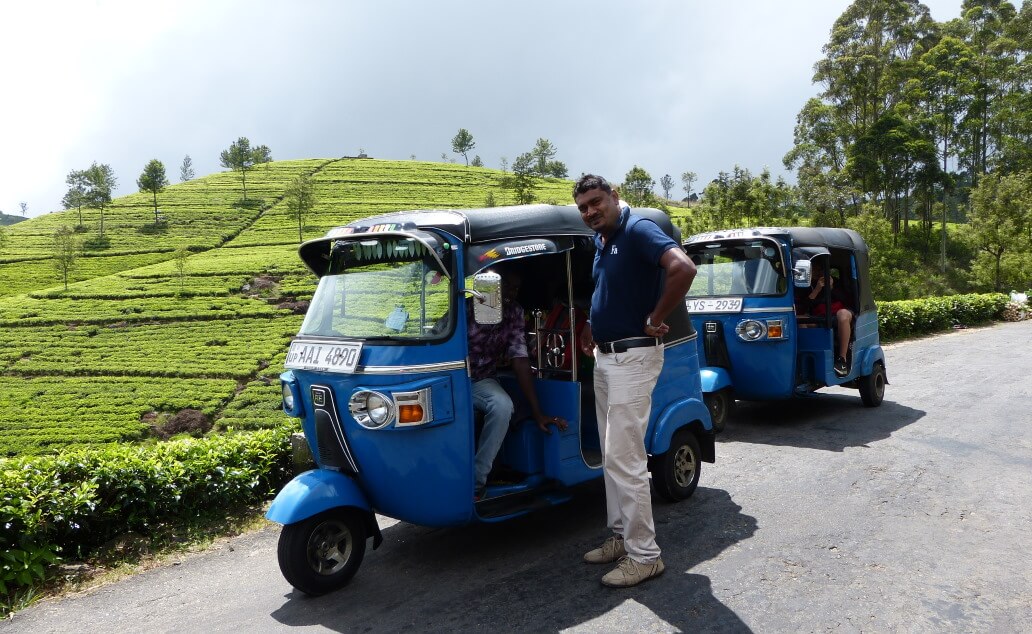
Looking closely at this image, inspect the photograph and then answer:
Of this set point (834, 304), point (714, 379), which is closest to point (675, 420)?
point (714, 379)

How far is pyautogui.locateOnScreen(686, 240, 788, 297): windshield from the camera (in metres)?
9.16

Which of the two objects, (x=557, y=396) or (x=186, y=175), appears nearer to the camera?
(x=557, y=396)

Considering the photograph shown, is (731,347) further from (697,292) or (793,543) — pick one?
(793,543)

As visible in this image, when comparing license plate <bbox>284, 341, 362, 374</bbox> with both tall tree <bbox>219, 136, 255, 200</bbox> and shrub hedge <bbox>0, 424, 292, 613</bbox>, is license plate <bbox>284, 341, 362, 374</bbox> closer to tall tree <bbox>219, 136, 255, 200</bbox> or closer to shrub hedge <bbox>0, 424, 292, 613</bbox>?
shrub hedge <bbox>0, 424, 292, 613</bbox>

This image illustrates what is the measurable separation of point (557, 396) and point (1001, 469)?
4494 mm

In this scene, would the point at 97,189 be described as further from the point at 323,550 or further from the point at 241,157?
the point at 323,550

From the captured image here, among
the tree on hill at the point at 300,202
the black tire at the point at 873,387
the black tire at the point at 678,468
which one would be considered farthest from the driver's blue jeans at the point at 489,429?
the tree on hill at the point at 300,202

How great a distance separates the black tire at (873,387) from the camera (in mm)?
10117

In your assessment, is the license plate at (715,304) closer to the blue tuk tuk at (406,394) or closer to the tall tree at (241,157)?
the blue tuk tuk at (406,394)

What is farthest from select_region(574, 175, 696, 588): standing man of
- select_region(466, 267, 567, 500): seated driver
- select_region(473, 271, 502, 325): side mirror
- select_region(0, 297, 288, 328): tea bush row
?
select_region(0, 297, 288, 328): tea bush row

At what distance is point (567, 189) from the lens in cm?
8856

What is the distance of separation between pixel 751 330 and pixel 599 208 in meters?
5.04

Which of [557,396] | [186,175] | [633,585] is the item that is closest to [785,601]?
[633,585]

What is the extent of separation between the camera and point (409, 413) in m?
4.52
